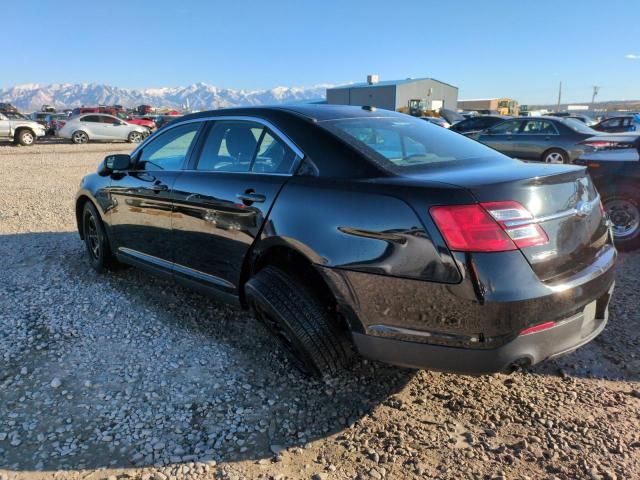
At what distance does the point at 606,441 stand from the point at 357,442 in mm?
1186

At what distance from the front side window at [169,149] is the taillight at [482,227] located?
223 centimetres

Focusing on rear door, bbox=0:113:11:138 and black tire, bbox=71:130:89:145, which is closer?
rear door, bbox=0:113:11:138

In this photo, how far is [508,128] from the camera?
12336mm

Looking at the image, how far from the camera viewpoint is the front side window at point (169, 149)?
3648 mm

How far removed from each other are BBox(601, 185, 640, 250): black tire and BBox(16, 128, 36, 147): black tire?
75.3 ft

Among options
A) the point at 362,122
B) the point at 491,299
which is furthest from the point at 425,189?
the point at 362,122

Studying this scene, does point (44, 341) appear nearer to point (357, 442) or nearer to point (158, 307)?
point (158, 307)

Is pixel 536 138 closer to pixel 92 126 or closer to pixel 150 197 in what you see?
pixel 150 197

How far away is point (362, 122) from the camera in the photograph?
2998mm

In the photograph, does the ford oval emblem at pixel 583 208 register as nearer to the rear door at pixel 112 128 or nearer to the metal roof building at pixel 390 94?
the rear door at pixel 112 128

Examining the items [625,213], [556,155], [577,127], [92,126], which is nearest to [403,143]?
[625,213]

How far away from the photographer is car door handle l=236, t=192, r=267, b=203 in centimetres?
277

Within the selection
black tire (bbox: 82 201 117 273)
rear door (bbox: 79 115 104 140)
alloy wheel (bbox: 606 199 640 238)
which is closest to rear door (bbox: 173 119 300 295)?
black tire (bbox: 82 201 117 273)

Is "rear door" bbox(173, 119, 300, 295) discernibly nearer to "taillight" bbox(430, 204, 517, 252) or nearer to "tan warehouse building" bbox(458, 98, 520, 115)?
"taillight" bbox(430, 204, 517, 252)
